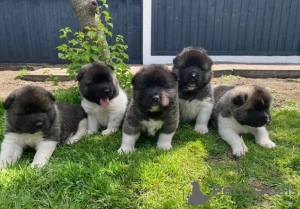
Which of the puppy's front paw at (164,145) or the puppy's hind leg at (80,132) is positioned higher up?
the puppy's front paw at (164,145)

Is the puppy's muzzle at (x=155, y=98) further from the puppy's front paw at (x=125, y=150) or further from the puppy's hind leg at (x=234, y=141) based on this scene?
the puppy's hind leg at (x=234, y=141)

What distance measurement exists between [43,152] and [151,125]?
1504 millimetres

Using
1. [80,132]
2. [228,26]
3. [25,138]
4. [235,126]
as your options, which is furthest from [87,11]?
[228,26]

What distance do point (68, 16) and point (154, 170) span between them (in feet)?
32.6

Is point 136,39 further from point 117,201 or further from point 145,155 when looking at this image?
point 117,201

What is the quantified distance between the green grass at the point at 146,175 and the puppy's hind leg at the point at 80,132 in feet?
0.52

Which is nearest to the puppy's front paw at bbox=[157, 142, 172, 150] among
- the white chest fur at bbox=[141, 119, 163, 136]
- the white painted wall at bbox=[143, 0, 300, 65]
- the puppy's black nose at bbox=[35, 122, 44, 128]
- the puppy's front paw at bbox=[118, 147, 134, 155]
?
the white chest fur at bbox=[141, 119, 163, 136]

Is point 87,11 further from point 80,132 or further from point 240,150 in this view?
point 240,150

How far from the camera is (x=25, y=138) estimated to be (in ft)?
12.3

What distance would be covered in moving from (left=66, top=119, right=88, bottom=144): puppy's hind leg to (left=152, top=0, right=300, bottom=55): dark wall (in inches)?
292

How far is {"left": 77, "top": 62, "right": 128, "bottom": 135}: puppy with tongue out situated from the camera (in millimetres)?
4316

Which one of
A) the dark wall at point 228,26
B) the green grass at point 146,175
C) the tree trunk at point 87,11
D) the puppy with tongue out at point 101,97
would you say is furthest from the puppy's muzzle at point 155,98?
the dark wall at point 228,26

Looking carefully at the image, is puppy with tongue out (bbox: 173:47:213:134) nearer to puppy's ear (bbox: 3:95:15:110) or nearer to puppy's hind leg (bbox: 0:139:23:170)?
puppy's ear (bbox: 3:95:15:110)

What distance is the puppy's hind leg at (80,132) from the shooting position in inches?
169
